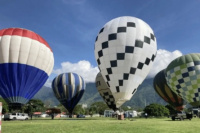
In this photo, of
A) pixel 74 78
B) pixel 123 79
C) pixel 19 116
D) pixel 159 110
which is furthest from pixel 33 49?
pixel 159 110

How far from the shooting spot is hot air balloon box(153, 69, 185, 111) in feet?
167

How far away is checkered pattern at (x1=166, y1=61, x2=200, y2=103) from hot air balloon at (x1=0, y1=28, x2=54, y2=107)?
2446 centimetres

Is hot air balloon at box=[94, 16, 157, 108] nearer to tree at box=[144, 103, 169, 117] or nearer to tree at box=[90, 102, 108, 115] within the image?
tree at box=[144, 103, 169, 117]

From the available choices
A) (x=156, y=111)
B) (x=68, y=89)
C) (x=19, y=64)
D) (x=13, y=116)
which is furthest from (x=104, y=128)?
(x=156, y=111)

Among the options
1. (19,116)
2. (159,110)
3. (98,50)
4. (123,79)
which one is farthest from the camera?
(159,110)

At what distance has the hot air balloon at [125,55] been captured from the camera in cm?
2914

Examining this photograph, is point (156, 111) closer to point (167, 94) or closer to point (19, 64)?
point (167, 94)

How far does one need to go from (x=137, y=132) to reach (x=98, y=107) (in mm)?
134326

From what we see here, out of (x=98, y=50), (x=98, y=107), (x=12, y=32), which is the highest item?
(x=12, y=32)

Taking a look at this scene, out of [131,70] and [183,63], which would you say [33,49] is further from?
[183,63]

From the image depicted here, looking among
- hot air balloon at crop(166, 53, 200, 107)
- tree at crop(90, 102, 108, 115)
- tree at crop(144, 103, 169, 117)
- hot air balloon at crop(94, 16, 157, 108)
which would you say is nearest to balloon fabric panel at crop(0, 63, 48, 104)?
hot air balloon at crop(94, 16, 157, 108)

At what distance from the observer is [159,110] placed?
2950 inches

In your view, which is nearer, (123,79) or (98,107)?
(123,79)

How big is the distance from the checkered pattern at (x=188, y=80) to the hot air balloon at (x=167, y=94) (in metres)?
9.95
